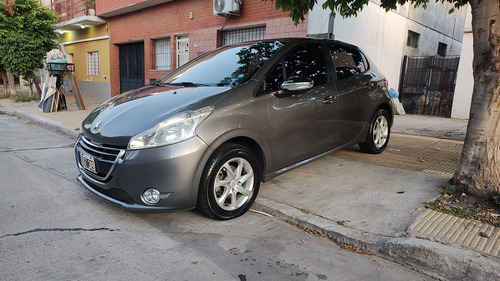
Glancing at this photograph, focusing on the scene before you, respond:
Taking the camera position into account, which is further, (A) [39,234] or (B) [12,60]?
(B) [12,60]

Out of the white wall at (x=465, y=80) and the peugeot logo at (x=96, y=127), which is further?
the white wall at (x=465, y=80)

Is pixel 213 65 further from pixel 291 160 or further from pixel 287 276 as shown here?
pixel 287 276

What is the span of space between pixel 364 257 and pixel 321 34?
7.31m

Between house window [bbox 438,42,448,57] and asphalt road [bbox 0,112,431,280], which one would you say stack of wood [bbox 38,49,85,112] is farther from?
house window [bbox 438,42,448,57]

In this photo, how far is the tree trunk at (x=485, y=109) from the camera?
339 cm

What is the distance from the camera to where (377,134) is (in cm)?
550

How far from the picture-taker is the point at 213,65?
4164 millimetres

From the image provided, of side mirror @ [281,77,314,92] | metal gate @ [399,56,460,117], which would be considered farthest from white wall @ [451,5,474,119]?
side mirror @ [281,77,314,92]

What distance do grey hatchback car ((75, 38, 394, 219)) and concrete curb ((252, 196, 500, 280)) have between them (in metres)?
0.87

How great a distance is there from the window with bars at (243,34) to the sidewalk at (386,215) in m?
6.04

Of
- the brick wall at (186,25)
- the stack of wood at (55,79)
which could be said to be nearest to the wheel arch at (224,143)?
the brick wall at (186,25)

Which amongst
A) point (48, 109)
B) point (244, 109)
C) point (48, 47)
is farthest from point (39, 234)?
point (48, 47)

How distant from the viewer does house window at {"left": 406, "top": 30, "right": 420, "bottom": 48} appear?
12617 mm

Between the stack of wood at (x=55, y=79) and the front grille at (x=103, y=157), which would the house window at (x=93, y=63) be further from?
the front grille at (x=103, y=157)
